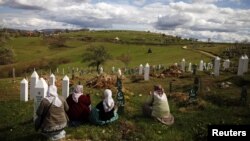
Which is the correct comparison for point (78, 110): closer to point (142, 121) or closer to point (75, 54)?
point (142, 121)

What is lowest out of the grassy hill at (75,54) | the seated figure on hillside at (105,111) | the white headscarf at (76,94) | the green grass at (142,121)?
the grassy hill at (75,54)

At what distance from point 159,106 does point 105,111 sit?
101 inches

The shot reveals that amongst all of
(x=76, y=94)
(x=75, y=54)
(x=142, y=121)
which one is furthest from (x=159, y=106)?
(x=75, y=54)

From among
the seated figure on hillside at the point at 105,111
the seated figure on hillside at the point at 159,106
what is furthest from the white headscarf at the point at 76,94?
the seated figure on hillside at the point at 159,106

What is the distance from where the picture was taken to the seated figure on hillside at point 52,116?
568 inches

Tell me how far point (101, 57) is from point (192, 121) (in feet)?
144

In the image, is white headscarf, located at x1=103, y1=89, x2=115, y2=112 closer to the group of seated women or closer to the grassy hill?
the group of seated women

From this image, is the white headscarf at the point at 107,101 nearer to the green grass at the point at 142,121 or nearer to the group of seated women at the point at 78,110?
the group of seated women at the point at 78,110

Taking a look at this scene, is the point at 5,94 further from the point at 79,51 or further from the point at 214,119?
the point at 79,51

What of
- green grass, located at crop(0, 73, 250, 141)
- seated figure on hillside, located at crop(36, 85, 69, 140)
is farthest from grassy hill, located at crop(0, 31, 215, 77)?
seated figure on hillside, located at crop(36, 85, 69, 140)

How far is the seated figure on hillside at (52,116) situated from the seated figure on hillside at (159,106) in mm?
4398

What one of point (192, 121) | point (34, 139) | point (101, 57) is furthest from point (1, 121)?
point (101, 57)

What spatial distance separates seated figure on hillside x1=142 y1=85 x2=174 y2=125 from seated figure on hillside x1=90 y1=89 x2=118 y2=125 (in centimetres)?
188

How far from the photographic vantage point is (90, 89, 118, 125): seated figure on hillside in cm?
1580
